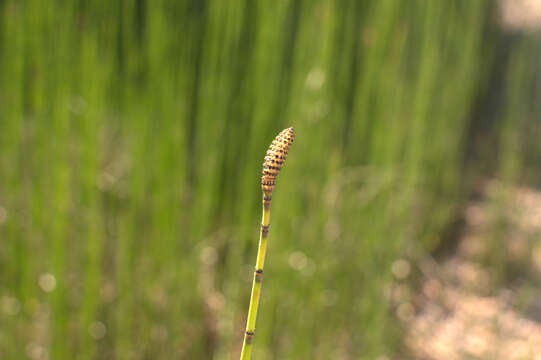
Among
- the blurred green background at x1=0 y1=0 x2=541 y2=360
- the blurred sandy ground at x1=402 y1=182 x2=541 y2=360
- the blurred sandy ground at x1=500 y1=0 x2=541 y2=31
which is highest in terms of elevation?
the blurred sandy ground at x1=500 y1=0 x2=541 y2=31

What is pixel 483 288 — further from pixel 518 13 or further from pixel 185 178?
pixel 518 13

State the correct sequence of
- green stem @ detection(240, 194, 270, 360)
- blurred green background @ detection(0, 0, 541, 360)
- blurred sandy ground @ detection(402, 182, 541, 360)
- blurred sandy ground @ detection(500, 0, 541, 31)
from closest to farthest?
green stem @ detection(240, 194, 270, 360)
blurred green background @ detection(0, 0, 541, 360)
blurred sandy ground @ detection(402, 182, 541, 360)
blurred sandy ground @ detection(500, 0, 541, 31)

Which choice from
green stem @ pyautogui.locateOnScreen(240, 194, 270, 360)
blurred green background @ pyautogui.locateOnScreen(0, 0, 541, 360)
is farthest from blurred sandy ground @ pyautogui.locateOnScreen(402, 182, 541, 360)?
green stem @ pyautogui.locateOnScreen(240, 194, 270, 360)

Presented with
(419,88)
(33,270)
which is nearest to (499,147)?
(419,88)

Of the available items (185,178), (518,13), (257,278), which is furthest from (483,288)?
(257,278)

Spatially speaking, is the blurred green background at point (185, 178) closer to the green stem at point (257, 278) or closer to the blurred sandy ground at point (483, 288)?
the blurred sandy ground at point (483, 288)

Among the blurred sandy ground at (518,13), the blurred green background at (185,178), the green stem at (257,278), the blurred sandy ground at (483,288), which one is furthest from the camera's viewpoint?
the blurred sandy ground at (518,13)

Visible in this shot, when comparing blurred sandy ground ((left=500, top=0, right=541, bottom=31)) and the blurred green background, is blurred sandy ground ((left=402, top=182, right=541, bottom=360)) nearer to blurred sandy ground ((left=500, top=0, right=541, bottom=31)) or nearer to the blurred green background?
the blurred green background

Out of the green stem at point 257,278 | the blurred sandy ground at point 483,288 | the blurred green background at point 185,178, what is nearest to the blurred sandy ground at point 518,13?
the blurred sandy ground at point 483,288
